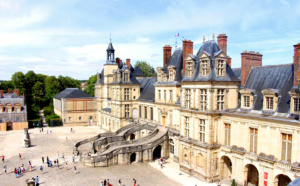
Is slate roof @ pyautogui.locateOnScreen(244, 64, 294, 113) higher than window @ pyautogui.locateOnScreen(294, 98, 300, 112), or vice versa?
slate roof @ pyautogui.locateOnScreen(244, 64, 294, 113)

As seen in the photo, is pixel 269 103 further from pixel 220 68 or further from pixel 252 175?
pixel 252 175

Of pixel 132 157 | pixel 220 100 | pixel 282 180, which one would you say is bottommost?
pixel 132 157

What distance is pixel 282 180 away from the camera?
67.9ft

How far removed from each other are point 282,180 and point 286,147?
11.2ft

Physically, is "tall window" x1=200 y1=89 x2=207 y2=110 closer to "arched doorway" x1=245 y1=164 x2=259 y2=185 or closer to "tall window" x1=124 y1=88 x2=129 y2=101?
"arched doorway" x1=245 y1=164 x2=259 y2=185

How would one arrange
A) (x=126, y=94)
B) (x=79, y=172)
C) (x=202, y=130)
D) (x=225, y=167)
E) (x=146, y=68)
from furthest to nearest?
(x=146, y=68)
(x=126, y=94)
(x=79, y=172)
(x=225, y=167)
(x=202, y=130)

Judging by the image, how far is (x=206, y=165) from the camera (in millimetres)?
24297

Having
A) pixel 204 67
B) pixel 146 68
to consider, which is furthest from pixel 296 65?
pixel 146 68

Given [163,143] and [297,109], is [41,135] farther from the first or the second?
[297,109]

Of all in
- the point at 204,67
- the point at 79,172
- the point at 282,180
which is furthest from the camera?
the point at 79,172

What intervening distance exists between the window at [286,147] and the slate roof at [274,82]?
216 centimetres

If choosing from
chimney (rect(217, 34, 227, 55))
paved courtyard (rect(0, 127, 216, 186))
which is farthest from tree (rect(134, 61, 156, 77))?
chimney (rect(217, 34, 227, 55))

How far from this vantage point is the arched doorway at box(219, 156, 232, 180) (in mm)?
24859

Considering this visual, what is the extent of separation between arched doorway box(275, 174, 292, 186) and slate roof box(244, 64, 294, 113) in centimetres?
546
